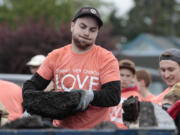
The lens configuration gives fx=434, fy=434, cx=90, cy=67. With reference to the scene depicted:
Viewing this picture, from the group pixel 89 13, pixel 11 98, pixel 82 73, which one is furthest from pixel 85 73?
pixel 11 98

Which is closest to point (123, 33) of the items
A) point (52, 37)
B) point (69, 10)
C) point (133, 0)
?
point (133, 0)

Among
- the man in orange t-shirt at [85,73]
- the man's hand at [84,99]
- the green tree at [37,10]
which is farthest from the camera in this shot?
the green tree at [37,10]

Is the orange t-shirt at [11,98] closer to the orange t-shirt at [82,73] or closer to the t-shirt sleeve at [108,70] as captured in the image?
the orange t-shirt at [82,73]

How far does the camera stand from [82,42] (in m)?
3.49

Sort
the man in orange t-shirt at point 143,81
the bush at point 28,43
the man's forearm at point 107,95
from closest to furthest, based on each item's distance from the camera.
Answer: the man's forearm at point 107,95
the man in orange t-shirt at point 143,81
the bush at point 28,43

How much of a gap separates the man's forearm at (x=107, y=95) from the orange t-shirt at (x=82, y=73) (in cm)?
5

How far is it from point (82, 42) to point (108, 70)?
327mm

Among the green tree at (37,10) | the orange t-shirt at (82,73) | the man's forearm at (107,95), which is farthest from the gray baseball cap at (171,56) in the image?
the green tree at (37,10)

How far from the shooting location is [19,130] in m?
2.34

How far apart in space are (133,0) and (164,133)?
63.7m

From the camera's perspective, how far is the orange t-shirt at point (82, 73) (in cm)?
335

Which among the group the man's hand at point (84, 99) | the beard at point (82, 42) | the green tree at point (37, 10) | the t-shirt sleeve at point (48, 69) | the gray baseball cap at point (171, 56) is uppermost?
the green tree at point (37, 10)

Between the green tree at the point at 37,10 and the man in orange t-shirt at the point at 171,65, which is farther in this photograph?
the green tree at the point at 37,10

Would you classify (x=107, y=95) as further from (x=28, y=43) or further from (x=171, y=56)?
(x=28, y=43)
